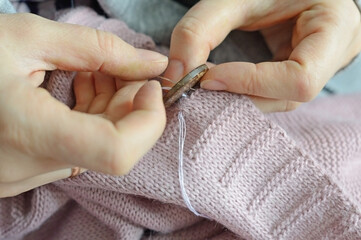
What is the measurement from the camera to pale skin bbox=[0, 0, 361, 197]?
1.63 feet

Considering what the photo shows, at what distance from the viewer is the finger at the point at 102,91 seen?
2.21 ft

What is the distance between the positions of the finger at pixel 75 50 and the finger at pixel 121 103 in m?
0.02

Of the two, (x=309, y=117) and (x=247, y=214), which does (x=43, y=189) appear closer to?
(x=247, y=214)

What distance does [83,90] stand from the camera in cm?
70

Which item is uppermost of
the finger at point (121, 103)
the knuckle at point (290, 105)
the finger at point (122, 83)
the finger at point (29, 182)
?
the finger at point (121, 103)

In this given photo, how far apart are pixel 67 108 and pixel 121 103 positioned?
117mm

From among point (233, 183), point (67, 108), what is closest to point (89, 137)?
point (67, 108)

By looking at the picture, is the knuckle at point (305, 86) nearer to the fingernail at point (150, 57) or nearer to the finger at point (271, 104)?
the finger at point (271, 104)

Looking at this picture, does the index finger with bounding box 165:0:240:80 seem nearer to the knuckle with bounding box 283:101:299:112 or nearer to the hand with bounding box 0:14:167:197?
the hand with bounding box 0:14:167:197

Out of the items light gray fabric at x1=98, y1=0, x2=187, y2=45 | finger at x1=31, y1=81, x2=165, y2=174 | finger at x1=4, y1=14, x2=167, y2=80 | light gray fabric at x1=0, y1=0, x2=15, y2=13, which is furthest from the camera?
light gray fabric at x1=98, y1=0, x2=187, y2=45

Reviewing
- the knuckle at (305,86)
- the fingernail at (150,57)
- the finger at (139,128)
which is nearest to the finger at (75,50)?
the fingernail at (150,57)

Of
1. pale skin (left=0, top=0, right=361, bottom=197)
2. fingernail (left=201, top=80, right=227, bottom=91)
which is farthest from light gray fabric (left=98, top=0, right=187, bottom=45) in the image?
fingernail (left=201, top=80, right=227, bottom=91)

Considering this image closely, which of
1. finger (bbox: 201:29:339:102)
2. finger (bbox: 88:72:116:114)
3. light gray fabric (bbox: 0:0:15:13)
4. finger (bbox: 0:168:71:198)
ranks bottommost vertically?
finger (bbox: 0:168:71:198)

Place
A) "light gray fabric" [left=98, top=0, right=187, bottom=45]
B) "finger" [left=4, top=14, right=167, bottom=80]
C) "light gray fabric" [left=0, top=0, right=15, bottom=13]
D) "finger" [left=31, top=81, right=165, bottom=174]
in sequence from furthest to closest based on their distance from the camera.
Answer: "light gray fabric" [left=98, top=0, right=187, bottom=45] → "light gray fabric" [left=0, top=0, right=15, bottom=13] → "finger" [left=4, top=14, right=167, bottom=80] → "finger" [left=31, top=81, right=165, bottom=174]
